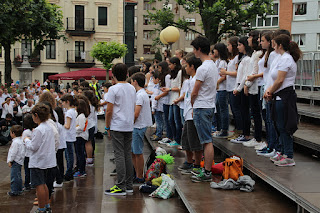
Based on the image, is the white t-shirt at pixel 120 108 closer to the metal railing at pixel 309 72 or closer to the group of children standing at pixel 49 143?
the group of children standing at pixel 49 143

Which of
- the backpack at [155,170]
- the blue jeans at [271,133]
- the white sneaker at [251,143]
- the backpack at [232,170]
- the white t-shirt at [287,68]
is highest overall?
the white t-shirt at [287,68]

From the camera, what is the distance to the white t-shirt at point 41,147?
20.2 feet

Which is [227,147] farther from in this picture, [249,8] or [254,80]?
[249,8]

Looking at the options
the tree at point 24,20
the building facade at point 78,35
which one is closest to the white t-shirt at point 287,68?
the tree at point 24,20

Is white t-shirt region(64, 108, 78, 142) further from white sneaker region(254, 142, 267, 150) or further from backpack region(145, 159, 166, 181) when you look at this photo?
white sneaker region(254, 142, 267, 150)

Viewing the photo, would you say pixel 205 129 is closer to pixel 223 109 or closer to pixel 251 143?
pixel 251 143

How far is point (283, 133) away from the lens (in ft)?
20.1

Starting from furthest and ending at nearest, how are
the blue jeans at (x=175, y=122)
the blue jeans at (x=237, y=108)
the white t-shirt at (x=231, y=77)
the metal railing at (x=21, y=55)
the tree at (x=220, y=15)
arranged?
the metal railing at (x=21, y=55)
the tree at (x=220, y=15)
the blue jeans at (x=175, y=122)
the white t-shirt at (x=231, y=77)
the blue jeans at (x=237, y=108)

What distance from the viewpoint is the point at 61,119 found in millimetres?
8109

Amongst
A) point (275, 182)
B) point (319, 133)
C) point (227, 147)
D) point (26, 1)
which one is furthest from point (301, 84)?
point (26, 1)

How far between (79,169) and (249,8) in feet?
A: 48.6

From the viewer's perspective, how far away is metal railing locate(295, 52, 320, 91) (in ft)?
42.5

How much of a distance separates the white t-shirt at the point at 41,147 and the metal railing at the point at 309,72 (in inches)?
371

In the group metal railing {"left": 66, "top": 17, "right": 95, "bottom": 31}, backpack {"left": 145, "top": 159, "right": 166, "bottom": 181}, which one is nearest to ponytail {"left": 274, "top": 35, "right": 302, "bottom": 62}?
backpack {"left": 145, "top": 159, "right": 166, "bottom": 181}
